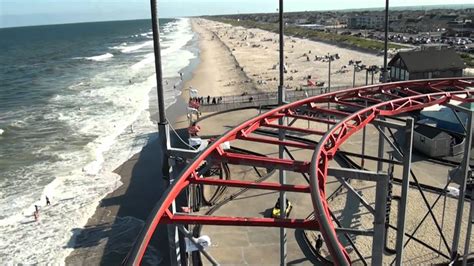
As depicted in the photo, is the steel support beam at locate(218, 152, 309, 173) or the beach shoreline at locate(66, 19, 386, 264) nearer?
the steel support beam at locate(218, 152, 309, 173)

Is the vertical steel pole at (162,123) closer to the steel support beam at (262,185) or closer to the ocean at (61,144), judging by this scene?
the steel support beam at (262,185)

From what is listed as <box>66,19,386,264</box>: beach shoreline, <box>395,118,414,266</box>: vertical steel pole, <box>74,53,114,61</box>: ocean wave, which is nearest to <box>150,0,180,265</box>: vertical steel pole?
<box>66,19,386,264</box>: beach shoreline

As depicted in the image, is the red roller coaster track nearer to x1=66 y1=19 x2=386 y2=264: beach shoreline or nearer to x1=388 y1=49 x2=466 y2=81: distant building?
x1=66 y1=19 x2=386 y2=264: beach shoreline

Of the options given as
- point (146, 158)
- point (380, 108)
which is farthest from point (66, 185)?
point (380, 108)

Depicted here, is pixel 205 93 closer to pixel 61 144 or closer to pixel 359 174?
pixel 61 144

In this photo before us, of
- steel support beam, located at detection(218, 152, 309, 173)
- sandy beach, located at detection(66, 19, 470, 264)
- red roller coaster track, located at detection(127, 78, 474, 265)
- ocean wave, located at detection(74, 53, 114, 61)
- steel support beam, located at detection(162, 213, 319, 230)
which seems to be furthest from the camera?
ocean wave, located at detection(74, 53, 114, 61)

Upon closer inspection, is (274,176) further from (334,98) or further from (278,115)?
(278,115)

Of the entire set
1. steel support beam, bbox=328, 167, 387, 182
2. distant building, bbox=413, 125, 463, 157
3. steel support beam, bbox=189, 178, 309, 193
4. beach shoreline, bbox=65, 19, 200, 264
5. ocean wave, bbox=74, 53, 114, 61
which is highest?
steel support beam, bbox=328, 167, 387, 182

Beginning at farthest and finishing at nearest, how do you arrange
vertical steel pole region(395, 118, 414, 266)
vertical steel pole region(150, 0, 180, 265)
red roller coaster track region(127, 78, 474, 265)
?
vertical steel pole region(395, 118, 414, 266)
vertical steel pole region(150, 0, 180, 265)
red roller coaster track region(127, 78, 474, 265)
